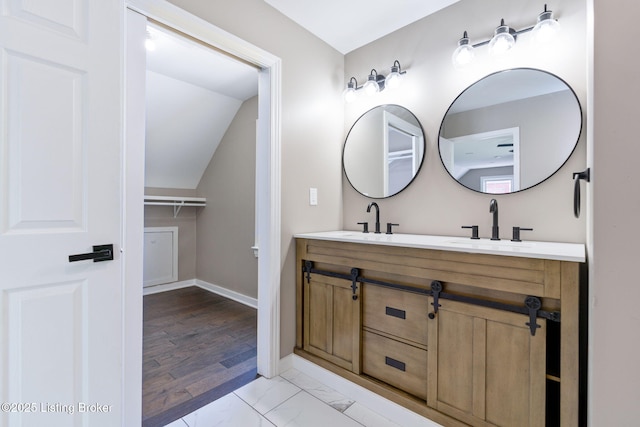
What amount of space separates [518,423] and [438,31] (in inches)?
88.5

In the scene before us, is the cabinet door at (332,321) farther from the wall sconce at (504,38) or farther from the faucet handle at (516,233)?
the wall sconce at (504,38)

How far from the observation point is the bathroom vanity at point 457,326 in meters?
1.12

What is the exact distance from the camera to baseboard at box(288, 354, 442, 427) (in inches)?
57.5

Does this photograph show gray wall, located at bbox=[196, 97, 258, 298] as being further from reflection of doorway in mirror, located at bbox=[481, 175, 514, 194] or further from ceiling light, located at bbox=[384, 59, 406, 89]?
reflection of doorway in mirror, located at bbox=[481, 175, 514, 194]

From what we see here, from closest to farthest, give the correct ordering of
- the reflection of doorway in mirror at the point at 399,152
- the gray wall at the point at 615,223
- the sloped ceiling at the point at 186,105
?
the gray wall at the point at 615,223 < the reflection of doorway in mirror at the point at 399,152 < the sloped ceiling at the point at 186,105

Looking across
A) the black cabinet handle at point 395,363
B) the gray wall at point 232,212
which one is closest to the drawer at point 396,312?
the black cabinet handle at point 395,363

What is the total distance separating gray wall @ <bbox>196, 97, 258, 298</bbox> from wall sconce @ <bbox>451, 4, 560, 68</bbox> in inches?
87.8

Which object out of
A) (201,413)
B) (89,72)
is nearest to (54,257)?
(89,72)

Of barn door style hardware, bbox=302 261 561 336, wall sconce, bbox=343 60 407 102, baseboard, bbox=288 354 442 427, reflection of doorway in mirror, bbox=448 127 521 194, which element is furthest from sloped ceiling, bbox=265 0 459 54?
baseboard, bbox=288 354 442 427

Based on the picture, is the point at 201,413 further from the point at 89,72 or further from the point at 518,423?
the point at 89,72

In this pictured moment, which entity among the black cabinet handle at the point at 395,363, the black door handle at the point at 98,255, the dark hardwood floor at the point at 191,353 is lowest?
the dark hardwood floor at the point at 191,353

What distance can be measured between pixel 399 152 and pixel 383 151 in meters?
0.15

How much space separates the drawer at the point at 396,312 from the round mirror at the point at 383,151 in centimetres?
84

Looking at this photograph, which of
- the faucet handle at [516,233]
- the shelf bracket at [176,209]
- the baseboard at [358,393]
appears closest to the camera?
the baseboard at [358,393]
